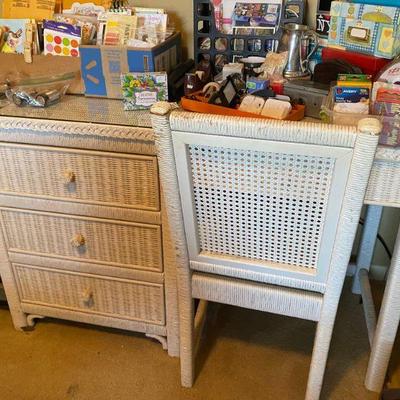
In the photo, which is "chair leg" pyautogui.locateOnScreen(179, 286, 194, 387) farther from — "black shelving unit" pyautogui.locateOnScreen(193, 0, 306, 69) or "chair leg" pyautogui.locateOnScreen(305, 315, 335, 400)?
"black shelving unit" pyautogui.locateOnScreen(193, 0, 306, 69)

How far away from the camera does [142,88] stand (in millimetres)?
1366

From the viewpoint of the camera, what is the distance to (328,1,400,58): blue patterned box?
1274mm

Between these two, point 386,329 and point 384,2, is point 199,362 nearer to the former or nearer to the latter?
point 386,329

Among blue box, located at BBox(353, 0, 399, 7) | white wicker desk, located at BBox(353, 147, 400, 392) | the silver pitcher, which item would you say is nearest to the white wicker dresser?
the silver pitcher

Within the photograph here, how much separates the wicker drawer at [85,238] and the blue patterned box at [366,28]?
760 millimetres

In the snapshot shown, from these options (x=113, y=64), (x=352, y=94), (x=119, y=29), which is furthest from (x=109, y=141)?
(x=352, y=94)

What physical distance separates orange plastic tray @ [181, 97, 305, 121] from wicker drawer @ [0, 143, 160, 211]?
0.57 ft

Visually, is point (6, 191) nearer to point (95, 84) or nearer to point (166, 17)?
point (95, 84)

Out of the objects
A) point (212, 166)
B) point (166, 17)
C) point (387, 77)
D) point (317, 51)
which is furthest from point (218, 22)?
point (212, 166)

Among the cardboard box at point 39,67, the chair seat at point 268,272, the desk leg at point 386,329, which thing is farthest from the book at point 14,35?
the desk leg at point 386,329

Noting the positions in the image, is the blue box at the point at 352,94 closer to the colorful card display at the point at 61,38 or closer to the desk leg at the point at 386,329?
the desk leg at the point at 386,329

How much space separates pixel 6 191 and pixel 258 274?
0.82 metres

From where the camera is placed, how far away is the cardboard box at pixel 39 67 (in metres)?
1.48

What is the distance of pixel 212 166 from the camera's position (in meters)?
1.06
